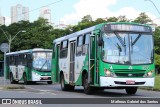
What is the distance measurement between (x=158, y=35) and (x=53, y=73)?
73267mm

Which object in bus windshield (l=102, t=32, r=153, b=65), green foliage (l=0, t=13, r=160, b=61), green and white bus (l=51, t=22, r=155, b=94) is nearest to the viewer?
green and white bus (l=51, t=22, r=155, b=94)

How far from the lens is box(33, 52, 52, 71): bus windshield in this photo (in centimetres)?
3828

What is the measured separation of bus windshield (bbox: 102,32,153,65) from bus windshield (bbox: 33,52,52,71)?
60.0 feet

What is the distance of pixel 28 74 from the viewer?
38.9 meters

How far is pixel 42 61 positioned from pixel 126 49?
18.9 metres

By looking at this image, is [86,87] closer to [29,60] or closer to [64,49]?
[64,49]

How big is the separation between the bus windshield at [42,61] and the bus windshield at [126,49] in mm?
18276

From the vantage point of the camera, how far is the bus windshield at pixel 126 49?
20219 mm

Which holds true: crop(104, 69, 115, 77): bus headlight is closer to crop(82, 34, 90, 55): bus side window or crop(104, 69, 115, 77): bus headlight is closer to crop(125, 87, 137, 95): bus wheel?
crop(82, 34, 90, 55): bus side window

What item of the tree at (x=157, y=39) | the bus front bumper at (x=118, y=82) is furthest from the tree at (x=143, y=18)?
the bus front bumper at (x=118, y=82)

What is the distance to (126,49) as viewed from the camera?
20281 millimetres

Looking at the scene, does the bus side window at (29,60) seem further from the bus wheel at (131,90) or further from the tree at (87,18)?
the tree at (87,18)

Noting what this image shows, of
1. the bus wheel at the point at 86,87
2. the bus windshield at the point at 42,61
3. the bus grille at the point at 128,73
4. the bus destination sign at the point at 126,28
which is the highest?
the bus destination sign at the point at 126,28

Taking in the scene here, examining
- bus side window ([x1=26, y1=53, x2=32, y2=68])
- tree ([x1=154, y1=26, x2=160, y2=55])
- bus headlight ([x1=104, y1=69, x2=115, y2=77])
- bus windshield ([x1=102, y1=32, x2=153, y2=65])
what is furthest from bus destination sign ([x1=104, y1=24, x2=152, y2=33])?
tree ([x1=154, y1=26, x2=160, y2=55])
